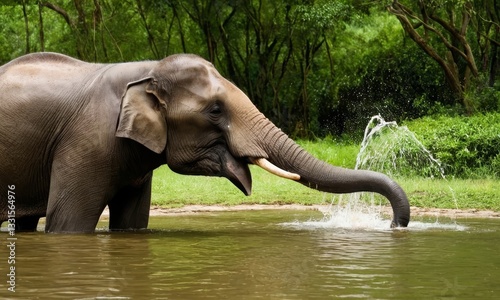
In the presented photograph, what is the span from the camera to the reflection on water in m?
A: 6.89

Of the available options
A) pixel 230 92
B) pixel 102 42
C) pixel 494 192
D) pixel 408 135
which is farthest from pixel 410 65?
pixel 230 92

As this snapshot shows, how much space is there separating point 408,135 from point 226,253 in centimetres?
1102

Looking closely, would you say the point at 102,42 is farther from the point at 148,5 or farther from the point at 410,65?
the point at 410,65

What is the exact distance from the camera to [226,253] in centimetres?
904

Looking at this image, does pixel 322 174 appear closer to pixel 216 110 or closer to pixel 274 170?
pixel 274 170

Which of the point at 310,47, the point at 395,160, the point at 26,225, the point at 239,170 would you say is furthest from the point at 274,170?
the point at 310,47

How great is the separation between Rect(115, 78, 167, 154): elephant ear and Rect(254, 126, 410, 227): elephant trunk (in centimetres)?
111

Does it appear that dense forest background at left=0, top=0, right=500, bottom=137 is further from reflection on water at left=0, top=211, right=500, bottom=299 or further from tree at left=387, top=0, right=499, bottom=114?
reflection on water at left=0, top=211, right=500, bottom=299

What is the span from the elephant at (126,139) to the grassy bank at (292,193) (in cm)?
516

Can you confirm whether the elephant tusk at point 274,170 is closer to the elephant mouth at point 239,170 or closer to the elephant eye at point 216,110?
the elephant mouth at point 239,170

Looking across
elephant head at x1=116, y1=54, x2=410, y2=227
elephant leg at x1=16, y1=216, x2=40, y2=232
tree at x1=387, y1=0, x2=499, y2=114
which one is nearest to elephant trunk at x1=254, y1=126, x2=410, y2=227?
elephant head at x1=116, y1=54, x2=410, y2=227

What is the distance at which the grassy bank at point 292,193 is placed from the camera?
16.0 m

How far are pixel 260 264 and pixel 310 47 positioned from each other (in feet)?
97.3

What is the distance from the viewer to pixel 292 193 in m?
17.3
